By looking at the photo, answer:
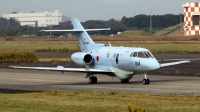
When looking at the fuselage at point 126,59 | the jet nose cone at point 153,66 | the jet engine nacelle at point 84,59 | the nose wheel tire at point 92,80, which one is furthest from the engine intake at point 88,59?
the jet nose cone at point 153,66

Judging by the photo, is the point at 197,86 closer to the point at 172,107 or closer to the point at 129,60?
the point at 129,60

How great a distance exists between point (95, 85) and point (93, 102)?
35.6ft

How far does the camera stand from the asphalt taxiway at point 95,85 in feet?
97.6

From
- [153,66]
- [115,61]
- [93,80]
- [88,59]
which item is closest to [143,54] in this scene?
[153,66]

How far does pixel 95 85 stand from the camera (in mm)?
33406

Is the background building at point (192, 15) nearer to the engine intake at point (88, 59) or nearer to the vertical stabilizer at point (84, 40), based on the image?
the vertical stabilizer at point (84, 40)

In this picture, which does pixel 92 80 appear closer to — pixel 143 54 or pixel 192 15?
pixel 143 54

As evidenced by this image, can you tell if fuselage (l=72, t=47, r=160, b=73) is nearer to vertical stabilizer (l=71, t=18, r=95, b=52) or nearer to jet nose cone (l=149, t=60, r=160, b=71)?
jet nose cone (l=149, t=60, r=160, b=71)

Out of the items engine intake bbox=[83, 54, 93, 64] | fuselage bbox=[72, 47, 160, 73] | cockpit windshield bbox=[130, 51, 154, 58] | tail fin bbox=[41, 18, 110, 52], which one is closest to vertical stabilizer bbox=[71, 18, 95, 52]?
tail fin bbox=[41, 18, 110, 52]

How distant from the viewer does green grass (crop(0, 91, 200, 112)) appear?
792 inches

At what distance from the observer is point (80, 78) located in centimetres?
3884

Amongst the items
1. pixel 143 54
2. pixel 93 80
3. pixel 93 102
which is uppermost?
pixel 143 54

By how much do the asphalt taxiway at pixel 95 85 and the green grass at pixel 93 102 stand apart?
312 centimetres

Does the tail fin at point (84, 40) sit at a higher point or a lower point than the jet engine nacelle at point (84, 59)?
higher
